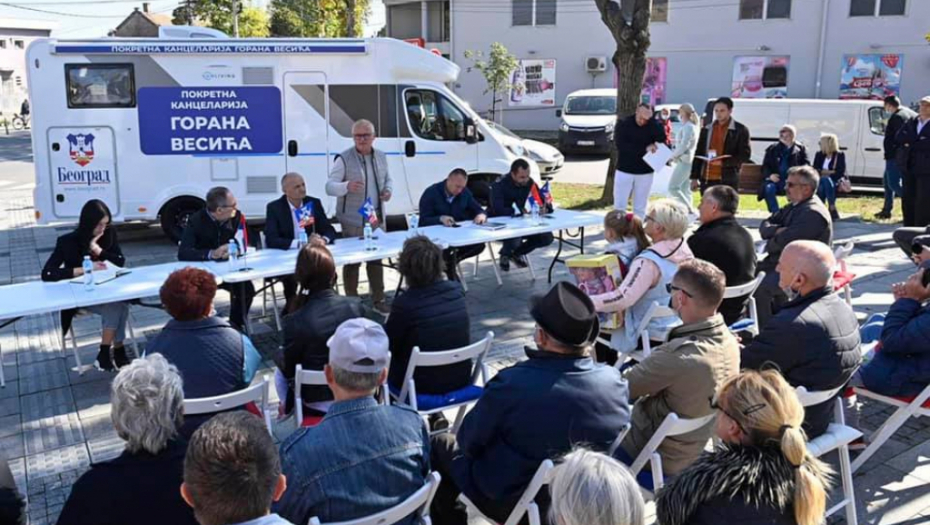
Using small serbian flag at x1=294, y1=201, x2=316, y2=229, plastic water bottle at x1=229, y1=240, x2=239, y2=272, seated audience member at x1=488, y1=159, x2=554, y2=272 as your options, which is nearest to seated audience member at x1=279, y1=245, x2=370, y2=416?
plastic water bottle at x1=229, y1=240, x2=239, y2=272

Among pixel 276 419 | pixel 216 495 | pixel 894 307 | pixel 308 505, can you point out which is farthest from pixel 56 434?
pixel 894 307

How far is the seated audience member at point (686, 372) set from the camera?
3127mm

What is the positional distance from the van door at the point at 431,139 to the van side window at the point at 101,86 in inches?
133

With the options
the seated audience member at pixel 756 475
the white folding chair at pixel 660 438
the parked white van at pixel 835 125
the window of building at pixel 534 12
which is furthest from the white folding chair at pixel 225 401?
the window of building at pixel 534 12

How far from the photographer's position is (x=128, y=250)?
9.69 metres

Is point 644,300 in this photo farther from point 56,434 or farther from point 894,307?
point 56,434

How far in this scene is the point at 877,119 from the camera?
13984 mm

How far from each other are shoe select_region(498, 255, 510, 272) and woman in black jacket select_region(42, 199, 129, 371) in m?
4.03

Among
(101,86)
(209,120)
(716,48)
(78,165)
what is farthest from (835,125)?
(78,165)

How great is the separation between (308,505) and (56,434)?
2902mm

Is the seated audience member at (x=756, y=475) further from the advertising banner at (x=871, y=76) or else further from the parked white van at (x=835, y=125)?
the advertising banner at (x=871, y=76)

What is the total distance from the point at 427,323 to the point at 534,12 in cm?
2703

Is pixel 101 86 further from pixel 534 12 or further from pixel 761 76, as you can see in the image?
pixel 534 12

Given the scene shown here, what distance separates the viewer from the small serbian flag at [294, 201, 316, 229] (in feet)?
20.5
